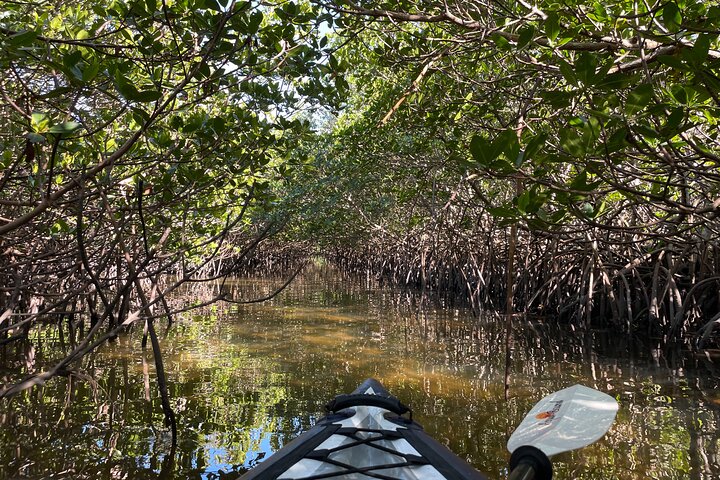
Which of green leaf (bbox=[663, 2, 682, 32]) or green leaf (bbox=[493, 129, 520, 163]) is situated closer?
green leaf (bbox=[493, 129, 520, 163])

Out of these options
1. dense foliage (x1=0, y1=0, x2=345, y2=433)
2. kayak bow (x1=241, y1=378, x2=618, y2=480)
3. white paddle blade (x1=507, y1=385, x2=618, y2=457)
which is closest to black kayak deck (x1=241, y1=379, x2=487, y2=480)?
kayak bow (x1=241, y1=378, x2=618, y2=480)

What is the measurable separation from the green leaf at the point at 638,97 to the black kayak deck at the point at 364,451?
1.39m

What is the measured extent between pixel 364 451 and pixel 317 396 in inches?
76.9

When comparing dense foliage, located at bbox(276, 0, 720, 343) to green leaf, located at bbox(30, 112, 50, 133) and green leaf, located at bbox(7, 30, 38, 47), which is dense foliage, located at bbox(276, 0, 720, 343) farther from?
green leaf, located at bbox(7, 30, 38, 47)

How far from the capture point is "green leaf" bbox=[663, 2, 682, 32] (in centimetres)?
189

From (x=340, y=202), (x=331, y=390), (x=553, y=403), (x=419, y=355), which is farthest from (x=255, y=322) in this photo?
(x=340, y=202)

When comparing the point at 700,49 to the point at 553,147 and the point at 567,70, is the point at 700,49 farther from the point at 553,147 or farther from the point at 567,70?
the point at 553,147

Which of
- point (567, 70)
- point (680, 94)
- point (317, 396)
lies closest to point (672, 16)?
point (680, 94)

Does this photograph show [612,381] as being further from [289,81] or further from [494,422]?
[289,81]

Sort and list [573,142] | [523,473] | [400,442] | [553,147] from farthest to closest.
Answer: [553,147] < [400,442] < [573,142] < [523,473]

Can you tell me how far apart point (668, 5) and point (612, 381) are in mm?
3685

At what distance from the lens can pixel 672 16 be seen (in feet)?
6.24

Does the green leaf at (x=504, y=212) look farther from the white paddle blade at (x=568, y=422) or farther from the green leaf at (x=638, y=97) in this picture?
the white paddle blade at (x=568, y=422)

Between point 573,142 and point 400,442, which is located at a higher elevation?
point 573,142
